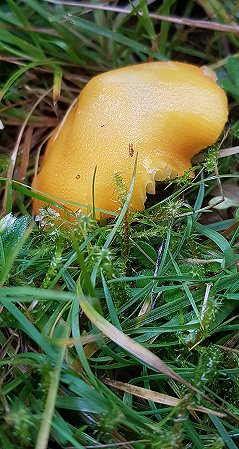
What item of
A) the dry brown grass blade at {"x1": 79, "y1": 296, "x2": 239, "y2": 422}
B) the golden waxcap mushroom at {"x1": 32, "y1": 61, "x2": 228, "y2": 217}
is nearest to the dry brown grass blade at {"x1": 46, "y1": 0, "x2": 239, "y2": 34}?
the golden waxcap mushroom at {"x1": 32, "y1": 61, "x2": 228, "y2": 217}

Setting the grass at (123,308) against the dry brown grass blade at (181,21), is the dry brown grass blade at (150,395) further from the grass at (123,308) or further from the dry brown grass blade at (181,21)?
the dry brown grass blade at (181,21)

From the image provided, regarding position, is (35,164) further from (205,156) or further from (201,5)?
(201,5)

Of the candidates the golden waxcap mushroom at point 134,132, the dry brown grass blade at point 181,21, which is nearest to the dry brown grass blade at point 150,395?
the golden waxcap mushroom at point 134,132

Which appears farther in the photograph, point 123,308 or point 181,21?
point 181,21

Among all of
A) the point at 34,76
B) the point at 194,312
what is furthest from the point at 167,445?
the point at 34,76

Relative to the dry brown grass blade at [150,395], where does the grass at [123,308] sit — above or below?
above

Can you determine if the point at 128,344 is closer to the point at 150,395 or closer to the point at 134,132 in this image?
the point at 150,395

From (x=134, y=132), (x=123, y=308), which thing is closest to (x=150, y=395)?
(x=123, y=308)
